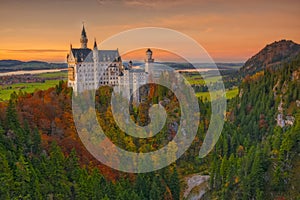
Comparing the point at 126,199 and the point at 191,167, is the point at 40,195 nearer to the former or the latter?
the point at 126,199

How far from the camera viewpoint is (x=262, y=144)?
275 ft

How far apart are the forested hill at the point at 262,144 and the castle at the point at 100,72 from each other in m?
25.0

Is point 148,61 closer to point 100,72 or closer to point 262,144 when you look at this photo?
point 100,72

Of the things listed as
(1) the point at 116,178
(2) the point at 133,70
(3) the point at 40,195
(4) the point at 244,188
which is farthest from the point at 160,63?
(3) the point at 40,195

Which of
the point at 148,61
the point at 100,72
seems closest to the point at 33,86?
the point at 100,72

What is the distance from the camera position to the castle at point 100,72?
286 feet

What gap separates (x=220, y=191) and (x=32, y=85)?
6984 cm

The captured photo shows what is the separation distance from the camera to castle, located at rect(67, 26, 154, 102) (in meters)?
87.1

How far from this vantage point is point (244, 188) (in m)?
59.8

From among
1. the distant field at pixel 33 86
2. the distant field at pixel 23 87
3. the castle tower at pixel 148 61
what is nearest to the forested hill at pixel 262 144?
the castle tower at pixel 148 61

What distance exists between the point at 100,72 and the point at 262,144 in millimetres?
42283

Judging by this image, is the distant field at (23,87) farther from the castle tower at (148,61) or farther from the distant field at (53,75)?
the castle tower at (148,61)

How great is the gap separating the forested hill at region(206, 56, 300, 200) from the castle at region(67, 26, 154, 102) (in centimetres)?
2503

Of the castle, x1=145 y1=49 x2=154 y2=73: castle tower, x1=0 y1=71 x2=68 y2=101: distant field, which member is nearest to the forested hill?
x1=145 y1=49 x2=154 y2=73: castle tower
